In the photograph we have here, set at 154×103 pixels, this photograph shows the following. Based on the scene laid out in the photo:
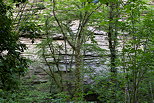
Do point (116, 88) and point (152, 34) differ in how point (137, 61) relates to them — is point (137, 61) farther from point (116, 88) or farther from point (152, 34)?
point (116, 88)

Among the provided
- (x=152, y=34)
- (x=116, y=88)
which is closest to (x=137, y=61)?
(x=152, y=34)

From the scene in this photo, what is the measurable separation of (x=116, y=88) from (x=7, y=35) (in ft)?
11.5

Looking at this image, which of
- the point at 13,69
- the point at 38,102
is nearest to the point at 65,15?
the point at 38,102

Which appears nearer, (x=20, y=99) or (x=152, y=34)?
(x=152, y=34)

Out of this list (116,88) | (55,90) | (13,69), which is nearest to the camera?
(13,69)

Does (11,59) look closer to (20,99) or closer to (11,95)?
(11,95)

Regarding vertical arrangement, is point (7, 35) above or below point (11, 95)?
above

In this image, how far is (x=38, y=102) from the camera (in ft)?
12.1

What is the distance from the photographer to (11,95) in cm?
297

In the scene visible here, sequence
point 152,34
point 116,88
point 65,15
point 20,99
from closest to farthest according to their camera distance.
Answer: point 152,34 < point 20,99 < point 116,88 < point 65,15

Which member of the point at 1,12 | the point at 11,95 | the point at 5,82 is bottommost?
the point at 11,95

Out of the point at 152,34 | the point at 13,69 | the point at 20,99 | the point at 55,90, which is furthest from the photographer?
the point at 55,90

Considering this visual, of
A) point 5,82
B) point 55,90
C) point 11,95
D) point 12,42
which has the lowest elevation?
point 55,90

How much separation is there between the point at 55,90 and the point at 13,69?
14.5 feet
